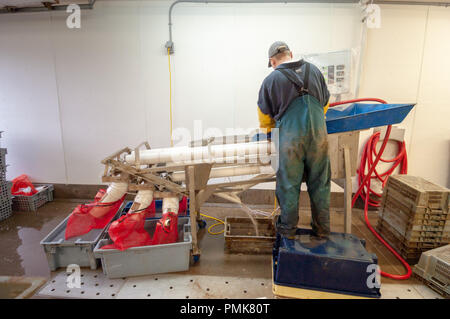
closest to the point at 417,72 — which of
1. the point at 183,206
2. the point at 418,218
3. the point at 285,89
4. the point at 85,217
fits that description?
the point at 418,218

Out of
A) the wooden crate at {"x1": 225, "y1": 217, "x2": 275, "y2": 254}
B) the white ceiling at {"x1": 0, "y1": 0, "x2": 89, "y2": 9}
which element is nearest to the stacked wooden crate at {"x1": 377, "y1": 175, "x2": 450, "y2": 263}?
the wooden crate at {"x1": 225, "y1": 217, "x2": 275, "y2": 254}

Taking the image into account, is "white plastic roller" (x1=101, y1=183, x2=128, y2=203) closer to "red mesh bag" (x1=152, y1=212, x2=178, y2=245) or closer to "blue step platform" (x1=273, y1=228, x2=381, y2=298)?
"red mesh bag" (x1=152, y1=212, x2=178, y2=245)

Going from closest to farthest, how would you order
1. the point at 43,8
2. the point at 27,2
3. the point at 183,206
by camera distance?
the point at 183,206 → the point at 27,2 → the point at 43,8

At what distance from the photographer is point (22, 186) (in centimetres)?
312

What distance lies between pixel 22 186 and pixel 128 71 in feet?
6.30

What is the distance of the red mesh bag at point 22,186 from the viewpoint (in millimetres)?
2998

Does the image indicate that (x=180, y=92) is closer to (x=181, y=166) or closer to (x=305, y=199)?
(x=181, y=166)

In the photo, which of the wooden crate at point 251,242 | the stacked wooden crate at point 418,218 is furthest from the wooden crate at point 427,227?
the wooden crate at point 251,242

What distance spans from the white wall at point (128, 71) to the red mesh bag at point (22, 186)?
0.51 feet

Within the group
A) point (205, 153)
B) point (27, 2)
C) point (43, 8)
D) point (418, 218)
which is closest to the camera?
point (205, 153)

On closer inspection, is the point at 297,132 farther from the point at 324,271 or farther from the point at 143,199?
the point at 143,199

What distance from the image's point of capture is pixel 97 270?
1.99m

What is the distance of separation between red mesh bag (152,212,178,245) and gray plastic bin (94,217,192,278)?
0.06 m
